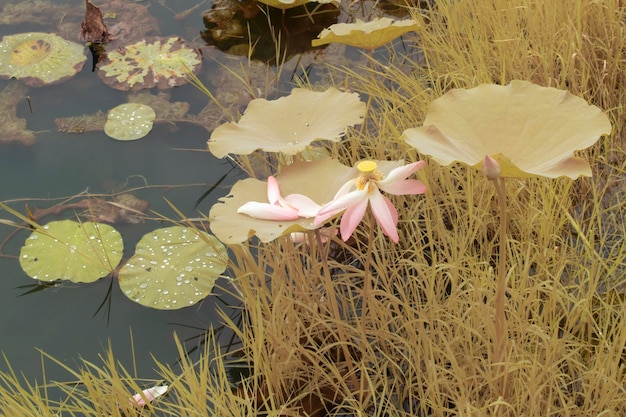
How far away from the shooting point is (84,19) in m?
2.84

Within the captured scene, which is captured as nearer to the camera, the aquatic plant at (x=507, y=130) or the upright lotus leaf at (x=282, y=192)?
the aquatic plant at (x=507, y=130)

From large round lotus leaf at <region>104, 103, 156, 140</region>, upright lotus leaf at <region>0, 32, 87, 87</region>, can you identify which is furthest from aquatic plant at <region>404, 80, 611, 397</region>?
upright lotus leaf at <region>0, 32, 87, 87</region>

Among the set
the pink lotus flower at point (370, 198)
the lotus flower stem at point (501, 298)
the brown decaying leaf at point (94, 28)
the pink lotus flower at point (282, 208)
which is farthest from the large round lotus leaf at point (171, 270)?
the brown decaying leaf at point (94, 28)

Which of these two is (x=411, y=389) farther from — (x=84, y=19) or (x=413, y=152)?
(x=84, y=19)

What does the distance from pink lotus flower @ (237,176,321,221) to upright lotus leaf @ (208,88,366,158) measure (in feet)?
0.48

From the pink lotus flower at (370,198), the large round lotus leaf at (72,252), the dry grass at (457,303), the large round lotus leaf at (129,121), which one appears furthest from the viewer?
the large round lotus leaf at (129,121)

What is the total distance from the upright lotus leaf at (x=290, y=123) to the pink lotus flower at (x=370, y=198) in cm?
20

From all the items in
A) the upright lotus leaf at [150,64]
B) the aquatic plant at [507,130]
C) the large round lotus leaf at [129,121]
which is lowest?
the large round lotus leaf at [129,121]

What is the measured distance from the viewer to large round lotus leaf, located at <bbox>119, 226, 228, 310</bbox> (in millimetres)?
1889

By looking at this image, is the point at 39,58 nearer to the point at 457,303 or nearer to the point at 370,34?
the point at 370,34

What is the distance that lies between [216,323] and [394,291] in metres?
0.47

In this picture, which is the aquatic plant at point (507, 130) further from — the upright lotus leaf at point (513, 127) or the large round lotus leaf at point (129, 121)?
the large round lotus leaf at point (129, 121)

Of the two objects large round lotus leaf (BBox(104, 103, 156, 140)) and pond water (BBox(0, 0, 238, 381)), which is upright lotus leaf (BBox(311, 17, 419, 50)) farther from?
large round lotus leaf (BBox(104, 103, 156, 140))

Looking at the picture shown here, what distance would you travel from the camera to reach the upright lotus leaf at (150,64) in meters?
2.65
